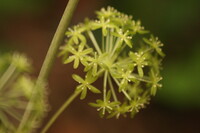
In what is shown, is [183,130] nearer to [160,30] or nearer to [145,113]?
[145,113]

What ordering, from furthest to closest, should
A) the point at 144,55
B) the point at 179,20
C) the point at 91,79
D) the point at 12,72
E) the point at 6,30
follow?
the point at 6,30 → the point at 179,20 → the point at 12,72 → the point at 144,55 → the point at 91,79

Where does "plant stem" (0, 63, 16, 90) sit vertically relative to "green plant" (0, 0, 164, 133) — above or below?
below

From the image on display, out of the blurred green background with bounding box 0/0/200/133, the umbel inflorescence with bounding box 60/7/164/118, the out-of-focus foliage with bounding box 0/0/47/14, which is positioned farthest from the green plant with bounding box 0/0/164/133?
the out-of-focus foliage with bounding box 0/0/47/14

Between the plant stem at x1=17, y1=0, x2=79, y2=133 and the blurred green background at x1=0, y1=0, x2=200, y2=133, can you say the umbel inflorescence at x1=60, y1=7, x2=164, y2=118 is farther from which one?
the blurred green background at x1=0, y1=0, x2=200, y2=133

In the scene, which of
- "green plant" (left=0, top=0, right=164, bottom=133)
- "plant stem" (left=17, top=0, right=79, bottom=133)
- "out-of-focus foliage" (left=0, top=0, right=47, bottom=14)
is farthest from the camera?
"out-of-focus foliage" (left=0, top=0, right=47, bottom=14)

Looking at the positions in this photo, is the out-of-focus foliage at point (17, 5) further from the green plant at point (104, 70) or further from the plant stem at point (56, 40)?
the plant stem at point (56, 40)

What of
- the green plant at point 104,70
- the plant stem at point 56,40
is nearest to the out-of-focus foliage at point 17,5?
the green plant at point 104,70

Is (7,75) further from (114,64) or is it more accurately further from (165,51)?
(165,51)

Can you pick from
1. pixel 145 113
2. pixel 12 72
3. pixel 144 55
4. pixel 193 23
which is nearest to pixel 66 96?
pixel 145 113

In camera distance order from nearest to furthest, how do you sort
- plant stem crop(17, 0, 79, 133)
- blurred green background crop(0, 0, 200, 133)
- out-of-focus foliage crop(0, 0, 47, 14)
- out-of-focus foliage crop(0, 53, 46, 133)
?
plant stem crop(17, 0, 79, 133), out-of-focus foliage crop(0, 53, 46, 133), blurred green background crop(0, 0, 200, 133), out-of-focus foliage crop(0, 0, 47, 14)
